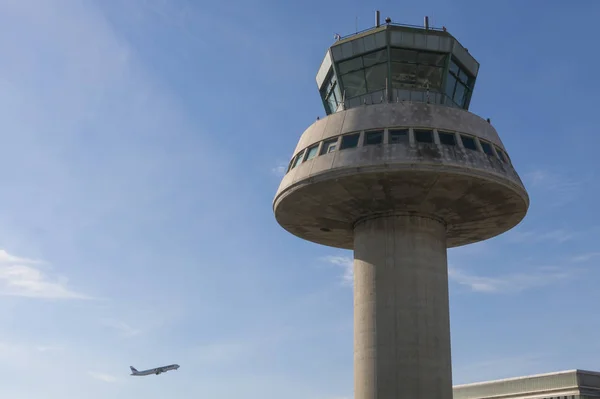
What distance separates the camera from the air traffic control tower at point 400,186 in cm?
3444

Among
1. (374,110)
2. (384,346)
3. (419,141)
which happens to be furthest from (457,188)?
(384,346)

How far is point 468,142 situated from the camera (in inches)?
1399

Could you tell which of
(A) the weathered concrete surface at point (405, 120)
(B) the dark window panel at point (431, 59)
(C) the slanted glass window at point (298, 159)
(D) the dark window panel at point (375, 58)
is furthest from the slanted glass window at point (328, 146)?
(B) the dark window panel at point (431, 59)

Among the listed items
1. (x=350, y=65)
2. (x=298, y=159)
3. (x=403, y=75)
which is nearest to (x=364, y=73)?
(x=350, y=65)

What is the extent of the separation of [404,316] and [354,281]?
11.8ft

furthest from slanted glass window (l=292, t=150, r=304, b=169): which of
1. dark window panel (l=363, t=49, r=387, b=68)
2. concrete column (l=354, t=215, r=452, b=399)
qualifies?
dark window panel (l=363, t=49, r=387, b=68)

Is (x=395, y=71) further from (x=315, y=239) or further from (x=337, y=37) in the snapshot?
(x=315, y=239)

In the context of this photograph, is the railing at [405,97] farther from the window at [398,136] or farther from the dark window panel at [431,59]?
the window at [398,136]

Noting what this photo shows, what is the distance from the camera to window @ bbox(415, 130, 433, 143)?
3478cm

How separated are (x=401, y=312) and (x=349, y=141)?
8.63m

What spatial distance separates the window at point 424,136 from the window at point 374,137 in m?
1.70

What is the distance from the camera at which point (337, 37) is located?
4031 centimetres

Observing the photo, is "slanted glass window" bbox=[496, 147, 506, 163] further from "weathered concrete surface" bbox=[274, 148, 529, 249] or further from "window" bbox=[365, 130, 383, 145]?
"window" bbox=[365, 130, 383, 145]

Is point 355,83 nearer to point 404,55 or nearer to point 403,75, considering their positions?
point 403,75
